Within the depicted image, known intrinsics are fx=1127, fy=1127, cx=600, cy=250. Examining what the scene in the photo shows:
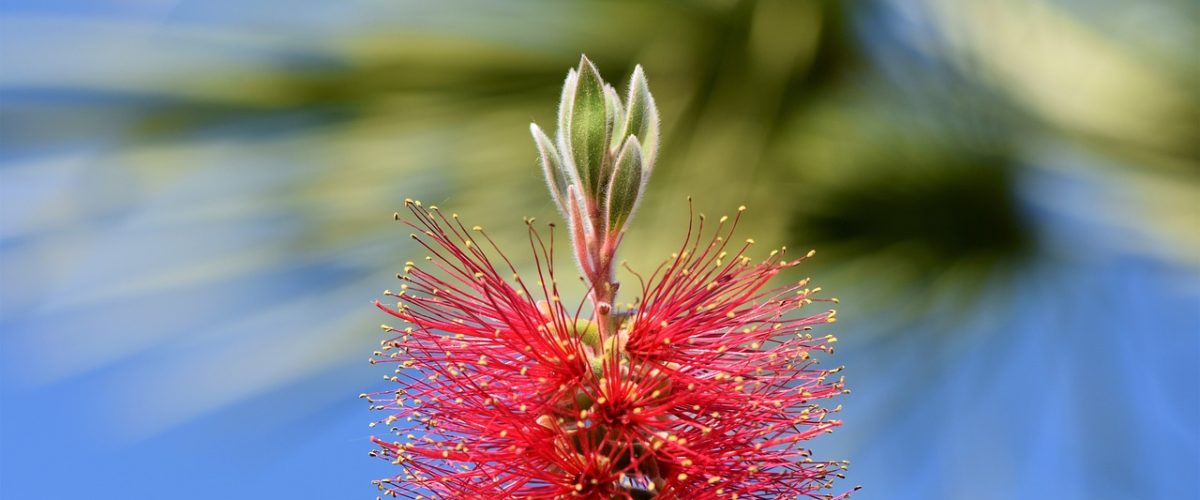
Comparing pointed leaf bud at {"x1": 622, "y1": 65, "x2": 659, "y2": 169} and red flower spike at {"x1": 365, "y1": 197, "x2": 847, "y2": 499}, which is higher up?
pointed leaf bud at {"x1": 622, "y1": 65, "x2": 659, "y2": 169}

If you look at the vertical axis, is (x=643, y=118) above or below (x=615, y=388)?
above

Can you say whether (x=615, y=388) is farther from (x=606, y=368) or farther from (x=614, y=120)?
(x=614, y=120)

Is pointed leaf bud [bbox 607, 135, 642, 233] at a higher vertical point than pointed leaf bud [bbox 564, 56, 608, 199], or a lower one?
lower

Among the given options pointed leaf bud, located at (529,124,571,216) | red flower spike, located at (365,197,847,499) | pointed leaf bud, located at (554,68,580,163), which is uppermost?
pointed leaf bud, located at (554,68,580,163)

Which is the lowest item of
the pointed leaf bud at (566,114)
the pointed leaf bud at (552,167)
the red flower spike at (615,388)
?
the red flower spike at (615,388)

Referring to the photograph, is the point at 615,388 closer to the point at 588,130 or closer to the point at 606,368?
the point at 606,368

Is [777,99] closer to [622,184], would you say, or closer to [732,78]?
[732,78]

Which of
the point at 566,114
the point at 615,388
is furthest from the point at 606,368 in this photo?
the point at 566,114

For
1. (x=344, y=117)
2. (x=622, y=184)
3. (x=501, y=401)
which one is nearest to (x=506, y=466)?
(x=501, y=401)
